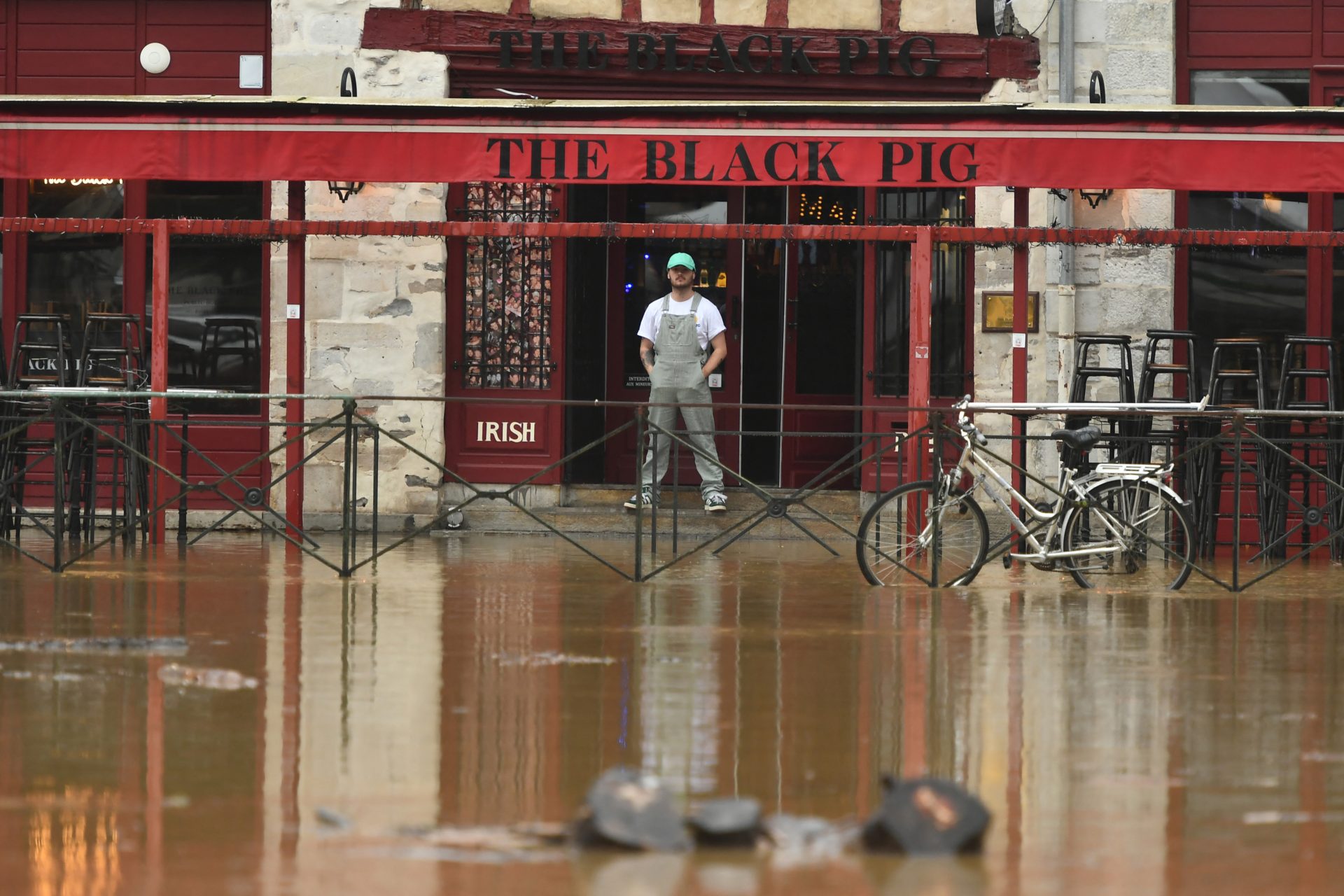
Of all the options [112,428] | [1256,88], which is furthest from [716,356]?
[1256,88]

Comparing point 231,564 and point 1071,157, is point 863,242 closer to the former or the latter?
point 1071,157

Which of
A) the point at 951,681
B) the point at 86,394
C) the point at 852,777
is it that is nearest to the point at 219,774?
the point at 852,777

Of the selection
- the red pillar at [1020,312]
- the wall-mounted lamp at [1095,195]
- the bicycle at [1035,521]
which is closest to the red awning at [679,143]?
the red pillar at [1020,312]

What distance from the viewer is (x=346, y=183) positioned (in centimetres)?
1495

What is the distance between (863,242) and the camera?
1558 cm

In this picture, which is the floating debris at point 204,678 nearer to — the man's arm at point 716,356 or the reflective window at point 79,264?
the man's arm at point 716,356

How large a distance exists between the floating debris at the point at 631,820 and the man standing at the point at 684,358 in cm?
852

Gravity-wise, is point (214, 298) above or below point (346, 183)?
below

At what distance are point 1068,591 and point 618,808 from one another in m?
6.36

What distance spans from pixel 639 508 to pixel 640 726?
4206mm

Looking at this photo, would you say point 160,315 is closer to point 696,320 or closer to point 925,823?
point 696,320

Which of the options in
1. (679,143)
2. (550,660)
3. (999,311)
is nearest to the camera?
(550,660)

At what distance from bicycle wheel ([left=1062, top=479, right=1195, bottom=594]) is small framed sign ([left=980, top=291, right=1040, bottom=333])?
324cm

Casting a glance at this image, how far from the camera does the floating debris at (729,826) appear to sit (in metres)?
5.30
